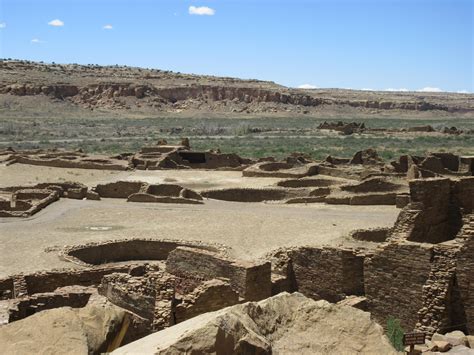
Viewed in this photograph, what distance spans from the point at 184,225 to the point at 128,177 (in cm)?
1422

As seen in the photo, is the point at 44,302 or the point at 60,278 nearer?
the point at 44,302

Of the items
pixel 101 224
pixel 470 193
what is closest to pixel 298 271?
pixel 470 193

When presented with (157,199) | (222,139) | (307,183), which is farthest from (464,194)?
(222,139)

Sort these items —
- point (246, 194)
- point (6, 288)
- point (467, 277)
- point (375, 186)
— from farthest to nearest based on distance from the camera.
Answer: point (246, 194), point (375, 186), point (6, 288), point (467, 277)

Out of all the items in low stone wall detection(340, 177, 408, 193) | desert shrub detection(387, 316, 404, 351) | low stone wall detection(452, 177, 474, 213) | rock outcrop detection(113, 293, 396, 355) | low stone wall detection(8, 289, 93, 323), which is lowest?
low stone wall detection(340, 177, 408, 193)

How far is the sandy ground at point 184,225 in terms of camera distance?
18.7 m

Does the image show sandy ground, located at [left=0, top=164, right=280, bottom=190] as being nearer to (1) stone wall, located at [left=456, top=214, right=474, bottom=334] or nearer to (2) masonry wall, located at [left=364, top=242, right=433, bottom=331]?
(2) masonry wall, located at [left=364, top=242, right=433, bottom=331]

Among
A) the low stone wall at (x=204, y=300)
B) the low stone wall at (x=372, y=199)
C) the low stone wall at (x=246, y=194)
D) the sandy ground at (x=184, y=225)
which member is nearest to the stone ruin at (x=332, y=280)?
the low stone wall at (x=204, y=300)

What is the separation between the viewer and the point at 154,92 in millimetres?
114188

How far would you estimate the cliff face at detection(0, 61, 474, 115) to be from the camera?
106312 mm

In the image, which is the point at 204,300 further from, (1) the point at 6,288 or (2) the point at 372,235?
(2) the point at 372,235

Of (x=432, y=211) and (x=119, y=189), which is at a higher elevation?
(x=432, y=211)

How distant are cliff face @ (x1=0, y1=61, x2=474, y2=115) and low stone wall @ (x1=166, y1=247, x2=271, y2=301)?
307 ft

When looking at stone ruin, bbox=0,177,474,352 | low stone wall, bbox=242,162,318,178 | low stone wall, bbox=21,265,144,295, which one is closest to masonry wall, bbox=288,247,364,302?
stone ruin, bbox=0,177,474,352
